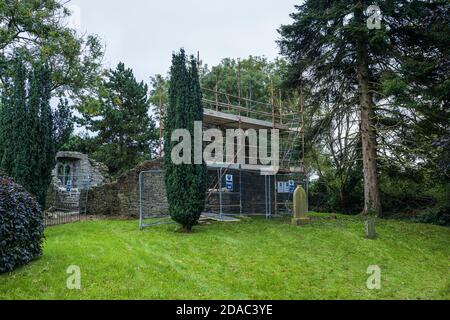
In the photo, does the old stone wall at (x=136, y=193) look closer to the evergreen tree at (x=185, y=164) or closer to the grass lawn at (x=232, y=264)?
the grass lawn at (x=232, y=264)

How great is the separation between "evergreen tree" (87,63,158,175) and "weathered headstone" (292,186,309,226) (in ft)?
57.9

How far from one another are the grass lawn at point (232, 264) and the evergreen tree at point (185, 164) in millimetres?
769

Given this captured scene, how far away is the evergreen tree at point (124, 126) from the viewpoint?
28.5 m

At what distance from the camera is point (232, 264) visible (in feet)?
25.6

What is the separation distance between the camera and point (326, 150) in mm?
21594

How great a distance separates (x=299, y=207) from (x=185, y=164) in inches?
201

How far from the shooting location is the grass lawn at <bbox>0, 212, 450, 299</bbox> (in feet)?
19.9

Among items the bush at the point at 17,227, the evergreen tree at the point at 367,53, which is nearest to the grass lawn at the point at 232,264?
the bush at the point at 17,227

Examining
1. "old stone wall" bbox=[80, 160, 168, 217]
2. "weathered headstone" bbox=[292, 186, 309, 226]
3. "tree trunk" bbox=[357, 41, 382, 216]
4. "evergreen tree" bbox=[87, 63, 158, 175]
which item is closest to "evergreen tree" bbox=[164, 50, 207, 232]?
"weathered headstone" bbox=[292, 186, 309, 226]

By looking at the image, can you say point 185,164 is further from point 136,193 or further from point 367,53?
point 367,53

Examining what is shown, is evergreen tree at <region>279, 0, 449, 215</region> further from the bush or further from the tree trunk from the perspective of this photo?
the bush

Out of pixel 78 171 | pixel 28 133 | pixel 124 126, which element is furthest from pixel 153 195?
pixel 124 126

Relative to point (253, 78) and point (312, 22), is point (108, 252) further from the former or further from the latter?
point (253, 78)
